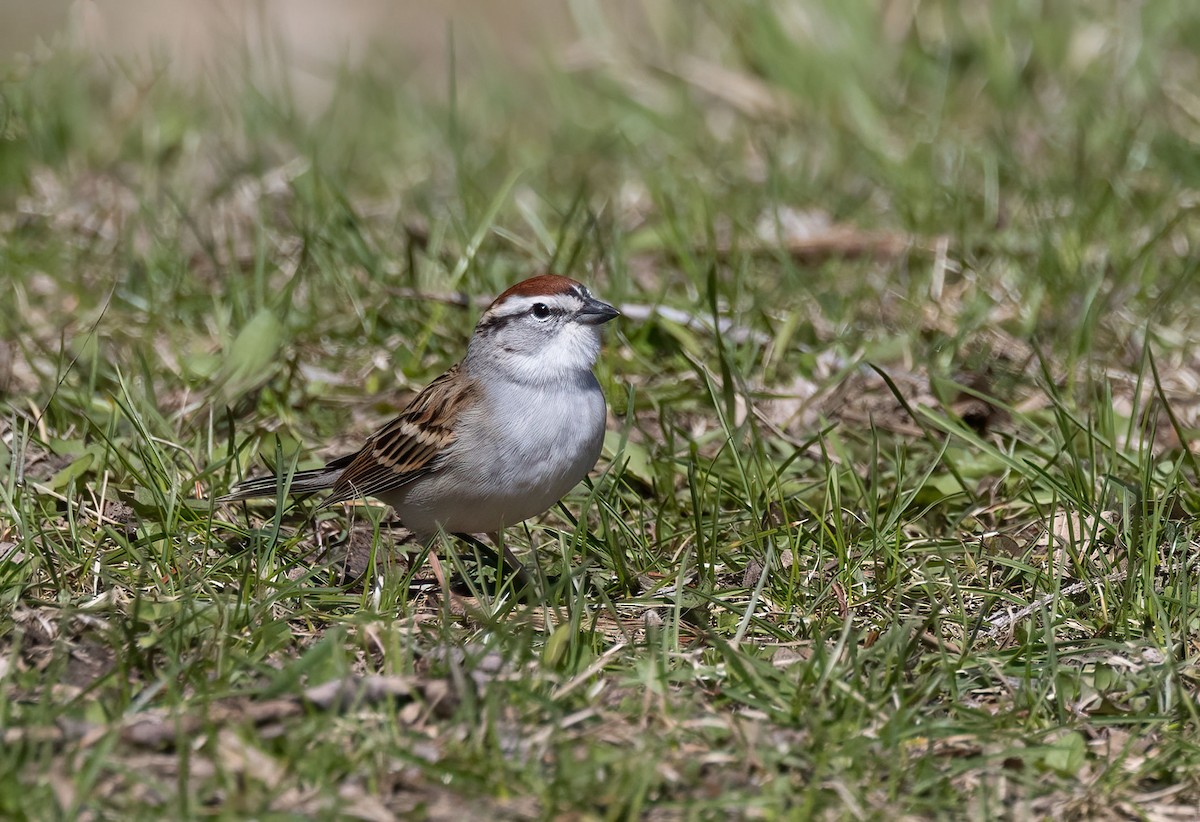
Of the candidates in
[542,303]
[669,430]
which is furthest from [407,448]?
[669,430]

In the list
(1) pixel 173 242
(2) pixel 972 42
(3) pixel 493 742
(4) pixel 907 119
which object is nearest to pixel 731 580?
(3) pixel 493 742

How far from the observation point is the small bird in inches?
166

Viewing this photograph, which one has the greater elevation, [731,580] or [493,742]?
[493,742]

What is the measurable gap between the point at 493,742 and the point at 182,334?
129 inches

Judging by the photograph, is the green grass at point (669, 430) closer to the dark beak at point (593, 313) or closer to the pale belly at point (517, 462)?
the pale belly at point (517, 462)

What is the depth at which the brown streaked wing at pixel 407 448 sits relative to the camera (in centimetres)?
446

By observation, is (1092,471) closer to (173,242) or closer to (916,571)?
(916,571)

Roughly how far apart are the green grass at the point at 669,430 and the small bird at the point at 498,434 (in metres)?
0.19

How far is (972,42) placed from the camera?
873cm

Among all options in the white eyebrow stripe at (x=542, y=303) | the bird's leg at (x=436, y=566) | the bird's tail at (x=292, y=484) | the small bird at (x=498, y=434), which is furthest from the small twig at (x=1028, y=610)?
the bird's tail at (x=292, y=484)

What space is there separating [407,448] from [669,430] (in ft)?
3.48

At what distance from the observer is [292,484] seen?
4.74m

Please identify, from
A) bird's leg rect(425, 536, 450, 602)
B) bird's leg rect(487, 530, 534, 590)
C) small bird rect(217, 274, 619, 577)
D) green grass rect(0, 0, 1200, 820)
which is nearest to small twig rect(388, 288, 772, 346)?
green grass rect(0, 0, 1200, 820)

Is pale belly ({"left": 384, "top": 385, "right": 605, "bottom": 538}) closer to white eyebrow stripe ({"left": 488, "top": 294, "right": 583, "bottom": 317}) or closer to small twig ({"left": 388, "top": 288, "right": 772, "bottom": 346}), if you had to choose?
white eyebrow stripe ({"left": 488, "top": 294, "right": 583, "bottom": 317})
